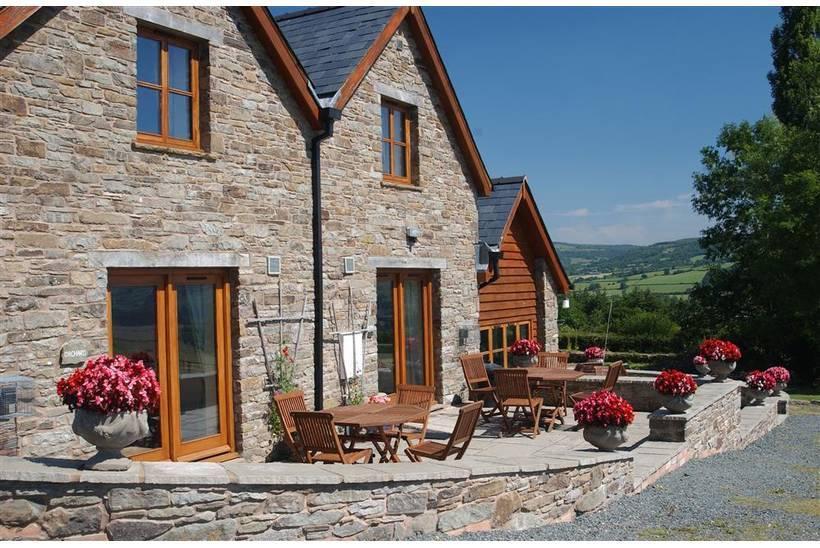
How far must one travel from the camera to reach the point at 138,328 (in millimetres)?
8664

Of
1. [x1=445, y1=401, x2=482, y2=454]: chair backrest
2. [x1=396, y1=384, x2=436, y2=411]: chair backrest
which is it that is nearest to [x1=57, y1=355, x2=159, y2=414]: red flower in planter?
[x1=445, y1=401, x2=482, y2=454]: chair backrest

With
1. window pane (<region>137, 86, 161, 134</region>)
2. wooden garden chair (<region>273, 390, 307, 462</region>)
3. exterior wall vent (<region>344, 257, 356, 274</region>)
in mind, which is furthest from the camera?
exterior wall vent (<region>344, 257, 356, 274</region>)

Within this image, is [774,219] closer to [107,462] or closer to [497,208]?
[497,208]

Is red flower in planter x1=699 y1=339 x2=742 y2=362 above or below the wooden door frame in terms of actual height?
below

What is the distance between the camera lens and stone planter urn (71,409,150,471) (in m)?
5.52

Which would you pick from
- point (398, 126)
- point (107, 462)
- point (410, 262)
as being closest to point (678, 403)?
point (410, 262)

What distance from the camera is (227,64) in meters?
9.62

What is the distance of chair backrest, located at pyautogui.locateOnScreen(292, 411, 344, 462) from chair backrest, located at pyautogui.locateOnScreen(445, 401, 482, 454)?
114cm

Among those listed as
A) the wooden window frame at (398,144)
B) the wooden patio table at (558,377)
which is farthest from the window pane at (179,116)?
the wooden patio table at (558,377)

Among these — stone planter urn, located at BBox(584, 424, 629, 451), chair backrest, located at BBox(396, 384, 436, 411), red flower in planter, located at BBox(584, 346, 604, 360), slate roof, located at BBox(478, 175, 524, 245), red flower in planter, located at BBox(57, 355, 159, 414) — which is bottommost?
stone planter urn, located at BBox(584, 424, 629, 451)

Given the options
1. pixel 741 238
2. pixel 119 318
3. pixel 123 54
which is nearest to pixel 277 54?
pixel 123 54

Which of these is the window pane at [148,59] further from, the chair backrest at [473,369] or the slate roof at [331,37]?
the chair backrest at [473,369]

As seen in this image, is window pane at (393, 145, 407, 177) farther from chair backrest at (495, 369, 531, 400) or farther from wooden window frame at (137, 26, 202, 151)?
wooden window frame at (137, 26, 202, 151)

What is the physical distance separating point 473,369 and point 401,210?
3010 mm
